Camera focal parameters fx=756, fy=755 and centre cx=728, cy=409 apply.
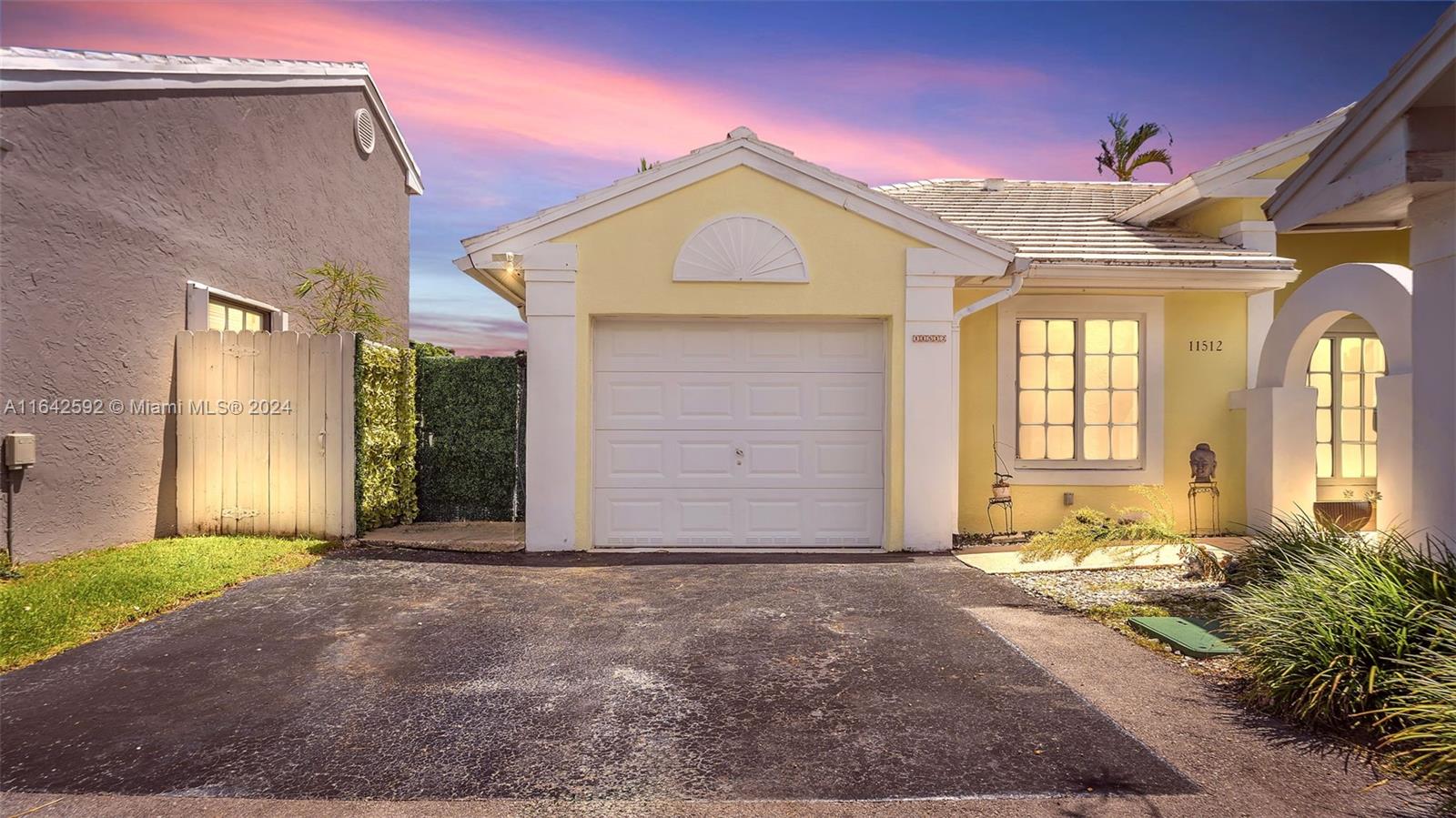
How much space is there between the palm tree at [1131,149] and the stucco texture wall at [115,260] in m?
21.4

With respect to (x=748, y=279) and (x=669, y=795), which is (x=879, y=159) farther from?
(x=669, y=795)

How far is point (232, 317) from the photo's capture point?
9148 mm

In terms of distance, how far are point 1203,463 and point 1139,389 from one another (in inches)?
41.9

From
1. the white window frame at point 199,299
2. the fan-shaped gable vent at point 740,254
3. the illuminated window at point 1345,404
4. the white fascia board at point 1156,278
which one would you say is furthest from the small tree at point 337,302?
the illuminated window at point 1345,404

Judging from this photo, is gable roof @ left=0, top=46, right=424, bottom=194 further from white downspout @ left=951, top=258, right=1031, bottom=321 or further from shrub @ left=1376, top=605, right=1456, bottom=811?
shrub @ left=1376, top=605, right=1456, bottom=811

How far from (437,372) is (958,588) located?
6.58 m

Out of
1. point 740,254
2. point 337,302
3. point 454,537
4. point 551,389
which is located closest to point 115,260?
point 337,302

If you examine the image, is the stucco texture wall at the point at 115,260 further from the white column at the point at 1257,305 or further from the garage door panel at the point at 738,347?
the white column at the point at 1257,305

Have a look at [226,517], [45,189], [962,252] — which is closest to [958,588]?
[962,252]

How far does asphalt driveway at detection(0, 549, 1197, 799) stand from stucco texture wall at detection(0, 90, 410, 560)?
7.94 ft

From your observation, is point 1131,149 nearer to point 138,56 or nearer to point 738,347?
point 738,347

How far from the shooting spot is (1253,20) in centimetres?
972

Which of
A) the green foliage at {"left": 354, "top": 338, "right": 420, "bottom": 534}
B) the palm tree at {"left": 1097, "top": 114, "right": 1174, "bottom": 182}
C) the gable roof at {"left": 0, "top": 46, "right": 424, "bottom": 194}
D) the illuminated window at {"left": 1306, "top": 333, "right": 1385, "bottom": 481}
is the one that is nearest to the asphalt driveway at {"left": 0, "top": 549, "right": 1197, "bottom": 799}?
the green foliage at {"left": 354, "top": 338, "right": 420, "bottom": 534}

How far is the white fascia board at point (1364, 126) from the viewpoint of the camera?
3.97 m
